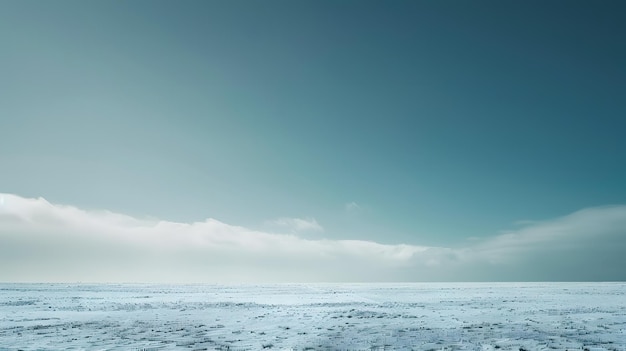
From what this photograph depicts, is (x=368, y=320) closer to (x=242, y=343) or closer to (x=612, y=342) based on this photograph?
(x=242, y=343)

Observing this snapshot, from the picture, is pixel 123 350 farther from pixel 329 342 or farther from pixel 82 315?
pixel 82 315

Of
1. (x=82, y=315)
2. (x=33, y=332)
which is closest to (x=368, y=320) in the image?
(x=33, y=332)

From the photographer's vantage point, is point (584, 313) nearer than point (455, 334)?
No

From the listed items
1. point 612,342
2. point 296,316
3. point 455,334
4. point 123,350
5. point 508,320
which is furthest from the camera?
point 296,316

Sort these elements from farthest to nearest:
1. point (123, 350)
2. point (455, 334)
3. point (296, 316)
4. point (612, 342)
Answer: point (296, 316) → point (455, 334) → point (612, 342) → point (123, 350)

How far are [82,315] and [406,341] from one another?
30.0 metres

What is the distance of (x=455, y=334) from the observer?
23484mm

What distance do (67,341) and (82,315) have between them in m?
15.3

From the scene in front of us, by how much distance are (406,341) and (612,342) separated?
11.2 m

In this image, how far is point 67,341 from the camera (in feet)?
70.0

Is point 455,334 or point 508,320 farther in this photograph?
point 508,320

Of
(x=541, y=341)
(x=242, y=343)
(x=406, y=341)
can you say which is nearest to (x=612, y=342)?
(x=541, y=341)

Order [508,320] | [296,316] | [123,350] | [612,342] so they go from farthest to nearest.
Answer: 1. [296,316]
2. [508,320]
3. [612,342]
4. [123,350]

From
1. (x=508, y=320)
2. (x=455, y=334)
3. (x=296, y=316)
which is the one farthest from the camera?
(x=296, y=316)
